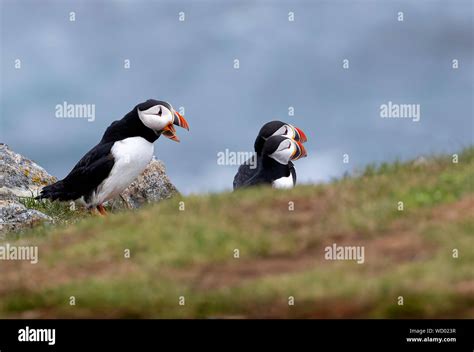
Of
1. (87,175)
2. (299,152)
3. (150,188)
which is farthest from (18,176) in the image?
(299,152)

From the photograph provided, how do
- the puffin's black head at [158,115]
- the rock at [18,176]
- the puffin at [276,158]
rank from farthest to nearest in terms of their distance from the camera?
the rock at [18,176] → the puffin's black head at [158,115] → the puffin at [276,158]

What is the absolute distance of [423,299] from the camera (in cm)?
1272

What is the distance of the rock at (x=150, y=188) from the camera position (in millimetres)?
29047


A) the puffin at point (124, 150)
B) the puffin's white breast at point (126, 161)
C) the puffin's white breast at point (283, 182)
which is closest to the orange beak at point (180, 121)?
the puffin at point (124, 150)

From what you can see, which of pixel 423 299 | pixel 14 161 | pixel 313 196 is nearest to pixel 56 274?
pixel 313 196

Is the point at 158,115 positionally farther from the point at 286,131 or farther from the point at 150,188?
the point at 150,188

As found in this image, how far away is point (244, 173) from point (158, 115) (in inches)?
105

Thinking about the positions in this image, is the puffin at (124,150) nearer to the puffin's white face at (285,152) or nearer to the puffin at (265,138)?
the puffin at (265,138)

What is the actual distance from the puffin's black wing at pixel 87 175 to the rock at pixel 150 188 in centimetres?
450

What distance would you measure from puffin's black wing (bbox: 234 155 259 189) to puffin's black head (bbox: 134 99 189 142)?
71.9 inches

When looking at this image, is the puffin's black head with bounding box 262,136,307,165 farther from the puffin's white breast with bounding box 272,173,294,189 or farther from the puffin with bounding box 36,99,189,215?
the puffin with bounding box 36,99,189,215

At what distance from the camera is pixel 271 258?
14141mm

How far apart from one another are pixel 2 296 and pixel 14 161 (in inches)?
596
